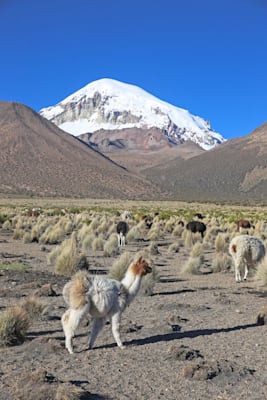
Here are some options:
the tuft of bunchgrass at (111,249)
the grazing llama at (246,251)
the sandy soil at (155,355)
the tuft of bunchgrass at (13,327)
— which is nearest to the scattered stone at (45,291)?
the sandy soil at (155,355)

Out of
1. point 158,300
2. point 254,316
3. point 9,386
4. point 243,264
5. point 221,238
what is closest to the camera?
point 9,386

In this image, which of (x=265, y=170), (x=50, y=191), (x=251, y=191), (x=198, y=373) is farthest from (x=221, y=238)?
(x=265, y=170)

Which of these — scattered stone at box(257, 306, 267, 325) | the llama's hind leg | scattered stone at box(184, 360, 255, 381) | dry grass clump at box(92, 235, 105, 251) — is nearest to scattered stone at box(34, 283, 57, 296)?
the llama's hind leg

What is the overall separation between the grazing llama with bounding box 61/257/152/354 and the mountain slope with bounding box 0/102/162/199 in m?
120

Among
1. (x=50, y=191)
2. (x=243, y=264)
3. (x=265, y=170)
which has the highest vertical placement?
(x=265, y=170)

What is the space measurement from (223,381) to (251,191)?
5576 inches

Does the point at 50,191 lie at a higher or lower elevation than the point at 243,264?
higher

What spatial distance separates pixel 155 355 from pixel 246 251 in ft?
22.9

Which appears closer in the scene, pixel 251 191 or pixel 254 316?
pixel 254 316

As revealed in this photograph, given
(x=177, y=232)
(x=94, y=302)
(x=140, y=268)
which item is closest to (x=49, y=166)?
(x=177, y=232)

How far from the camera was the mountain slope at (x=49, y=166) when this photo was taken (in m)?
136

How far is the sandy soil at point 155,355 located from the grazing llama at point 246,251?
5.54 feet

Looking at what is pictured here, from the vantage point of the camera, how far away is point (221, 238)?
73.9 ft

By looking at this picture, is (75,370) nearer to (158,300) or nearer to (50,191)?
(158,300)
